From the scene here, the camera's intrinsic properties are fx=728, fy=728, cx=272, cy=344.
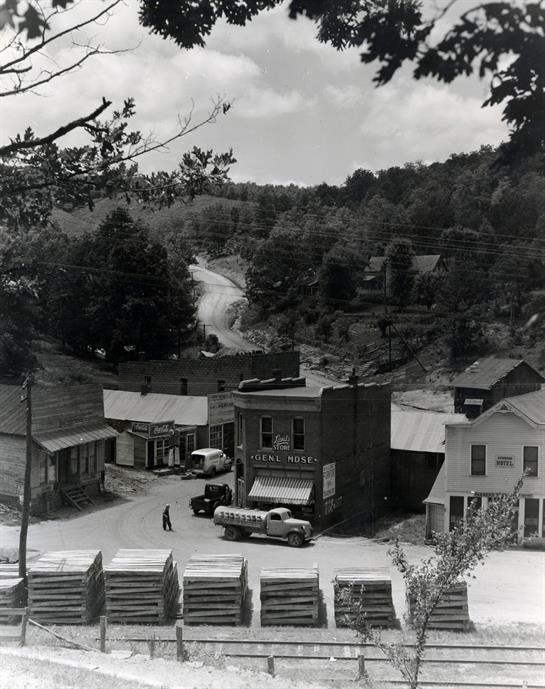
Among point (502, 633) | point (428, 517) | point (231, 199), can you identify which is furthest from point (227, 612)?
point (231, 199)

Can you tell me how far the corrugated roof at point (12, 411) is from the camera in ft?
114

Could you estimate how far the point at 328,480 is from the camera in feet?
116

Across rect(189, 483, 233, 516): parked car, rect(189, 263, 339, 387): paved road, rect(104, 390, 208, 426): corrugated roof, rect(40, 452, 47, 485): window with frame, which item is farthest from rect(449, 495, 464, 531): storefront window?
rect(189, 263, 339, 387): paved road

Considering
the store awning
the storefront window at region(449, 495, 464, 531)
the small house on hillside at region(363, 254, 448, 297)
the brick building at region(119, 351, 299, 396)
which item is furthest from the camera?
the small house on hillside at region(363, 254, 448, 297)

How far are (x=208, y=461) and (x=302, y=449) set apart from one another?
12.6 metres

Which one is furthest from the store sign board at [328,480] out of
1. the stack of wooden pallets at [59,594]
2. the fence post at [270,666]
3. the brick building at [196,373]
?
the brick building at [196,373]

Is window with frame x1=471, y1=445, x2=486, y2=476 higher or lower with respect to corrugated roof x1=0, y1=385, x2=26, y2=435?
lower

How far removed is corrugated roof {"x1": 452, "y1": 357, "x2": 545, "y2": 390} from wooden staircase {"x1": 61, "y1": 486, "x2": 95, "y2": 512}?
2643 cm

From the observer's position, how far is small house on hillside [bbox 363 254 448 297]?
286 ft

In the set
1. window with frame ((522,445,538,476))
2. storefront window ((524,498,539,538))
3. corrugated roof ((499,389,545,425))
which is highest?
corrugated roof ((499,389,545,425))

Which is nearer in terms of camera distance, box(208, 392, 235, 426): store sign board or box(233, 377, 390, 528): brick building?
box(233, 377, 390, 528): brick building

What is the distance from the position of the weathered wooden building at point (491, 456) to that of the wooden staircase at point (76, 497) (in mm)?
17259

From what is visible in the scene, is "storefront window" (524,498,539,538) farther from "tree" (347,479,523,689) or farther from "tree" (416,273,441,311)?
"tree" (416,273,441,311)

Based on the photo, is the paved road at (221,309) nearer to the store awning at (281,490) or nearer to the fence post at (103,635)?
the store awning at (281,490)
